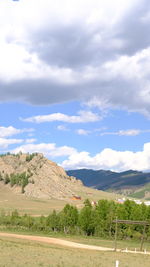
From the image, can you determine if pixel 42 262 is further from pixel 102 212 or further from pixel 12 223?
pixel 12 223

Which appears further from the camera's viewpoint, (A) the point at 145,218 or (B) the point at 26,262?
(A) the point at 145,218

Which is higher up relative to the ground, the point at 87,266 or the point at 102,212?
the point at 102,212

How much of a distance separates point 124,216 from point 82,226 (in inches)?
406

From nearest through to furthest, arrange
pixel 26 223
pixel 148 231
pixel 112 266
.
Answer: pixel 112 266 < pixel 148 231 < pixel 26 223

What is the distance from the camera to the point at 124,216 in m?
93.2

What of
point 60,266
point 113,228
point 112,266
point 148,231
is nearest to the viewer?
point 60,266

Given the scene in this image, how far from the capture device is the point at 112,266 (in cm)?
3359

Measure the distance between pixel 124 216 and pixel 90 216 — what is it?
8135mm

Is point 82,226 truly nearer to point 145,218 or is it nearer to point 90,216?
point 90,216

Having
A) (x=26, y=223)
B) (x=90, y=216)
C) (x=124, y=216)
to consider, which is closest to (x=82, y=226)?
(x=90, y=216)

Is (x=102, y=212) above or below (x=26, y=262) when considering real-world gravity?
above

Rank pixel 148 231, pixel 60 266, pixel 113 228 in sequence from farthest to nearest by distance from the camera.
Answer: pixel 113 228, pixel 148 231, pixel 60 266

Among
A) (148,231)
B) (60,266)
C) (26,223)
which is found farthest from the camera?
(26,223)

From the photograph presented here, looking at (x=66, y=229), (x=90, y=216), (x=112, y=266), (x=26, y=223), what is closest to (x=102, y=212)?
(x=90, y=216)
